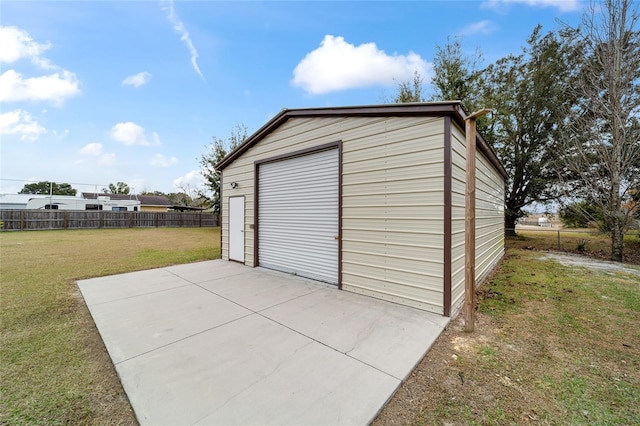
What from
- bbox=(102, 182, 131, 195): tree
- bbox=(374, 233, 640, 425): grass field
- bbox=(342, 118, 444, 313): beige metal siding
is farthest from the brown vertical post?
bbox=(102, 182, 131, 195): tree

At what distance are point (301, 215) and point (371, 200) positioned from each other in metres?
1.91

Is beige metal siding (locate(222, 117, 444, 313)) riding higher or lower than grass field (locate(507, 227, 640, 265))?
higher

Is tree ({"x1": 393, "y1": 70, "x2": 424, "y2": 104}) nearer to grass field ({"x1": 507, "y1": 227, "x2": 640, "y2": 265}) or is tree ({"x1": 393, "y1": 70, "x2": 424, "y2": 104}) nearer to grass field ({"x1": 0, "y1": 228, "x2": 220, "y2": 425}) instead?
grass field ({"x1": 507, "y1": 227, "x2": 640, "y2": 265})

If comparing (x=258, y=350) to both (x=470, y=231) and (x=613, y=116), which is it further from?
(x=613, y=116)

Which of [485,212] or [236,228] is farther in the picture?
[236,228]

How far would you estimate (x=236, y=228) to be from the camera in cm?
754

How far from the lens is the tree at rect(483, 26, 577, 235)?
11929 mm

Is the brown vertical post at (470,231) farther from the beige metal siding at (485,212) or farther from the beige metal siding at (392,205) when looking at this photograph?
the beige metal siding at (485,212)

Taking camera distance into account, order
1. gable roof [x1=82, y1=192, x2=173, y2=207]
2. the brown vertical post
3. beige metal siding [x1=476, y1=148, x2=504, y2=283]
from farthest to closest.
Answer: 1. gable roof [x1=82, y1=192, x2=173, y2=207]
2. beige metal siding [x1=476, y1=148, x2=504, y2=283]
3. the brown vertical post

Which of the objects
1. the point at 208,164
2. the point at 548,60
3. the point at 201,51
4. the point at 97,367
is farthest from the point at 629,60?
the point at 208,164

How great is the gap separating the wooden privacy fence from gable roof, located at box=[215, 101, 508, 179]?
18715 millimetres

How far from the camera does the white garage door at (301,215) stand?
513cm

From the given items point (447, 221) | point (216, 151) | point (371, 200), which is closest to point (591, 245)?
point (447, 221)

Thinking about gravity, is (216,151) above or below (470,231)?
above
